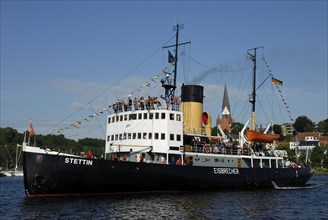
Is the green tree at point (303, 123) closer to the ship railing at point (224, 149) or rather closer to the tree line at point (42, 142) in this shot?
the tree line at point (42, 142)

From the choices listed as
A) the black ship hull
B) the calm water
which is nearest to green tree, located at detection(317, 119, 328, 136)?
the calm water

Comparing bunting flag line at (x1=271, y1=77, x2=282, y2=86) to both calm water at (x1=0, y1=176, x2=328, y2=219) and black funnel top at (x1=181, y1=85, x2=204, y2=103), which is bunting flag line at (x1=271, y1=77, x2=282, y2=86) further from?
calm water at (x1=0, y1=176, x2=328, y2=219)

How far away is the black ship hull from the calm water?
2.11ft

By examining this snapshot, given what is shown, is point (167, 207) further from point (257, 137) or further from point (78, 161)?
point (257, 137)

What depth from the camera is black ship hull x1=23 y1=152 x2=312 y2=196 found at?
2603cm

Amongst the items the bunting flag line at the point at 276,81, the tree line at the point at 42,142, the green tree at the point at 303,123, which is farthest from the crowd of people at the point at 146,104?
the green tree at the point at 303,123

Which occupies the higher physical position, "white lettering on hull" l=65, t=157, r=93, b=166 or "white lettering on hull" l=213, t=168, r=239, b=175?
"white lettering on hull" l=65, t=157, r=93, b=166

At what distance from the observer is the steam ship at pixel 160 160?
26.2m

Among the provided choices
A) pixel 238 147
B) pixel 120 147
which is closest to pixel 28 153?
pixel 120 147

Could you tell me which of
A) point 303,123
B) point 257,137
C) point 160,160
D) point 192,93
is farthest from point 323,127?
point 160,160

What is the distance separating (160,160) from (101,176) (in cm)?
549

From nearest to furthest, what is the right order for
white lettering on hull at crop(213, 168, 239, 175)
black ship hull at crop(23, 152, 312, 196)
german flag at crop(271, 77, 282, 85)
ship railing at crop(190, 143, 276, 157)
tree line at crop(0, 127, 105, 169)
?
1. black ship hull at crop(23, 152, 312, 196)
2. white lettering on hull at crop(213, 168, 239, 175)
3. ship railing at crop(190, 143, 276, 157)
4. german flag at crop(271, 77, 282, 85)
5. tree line at crop(0, 127, 105, 169)

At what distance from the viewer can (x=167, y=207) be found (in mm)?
23578

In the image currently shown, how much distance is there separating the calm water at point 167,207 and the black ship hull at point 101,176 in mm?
642
